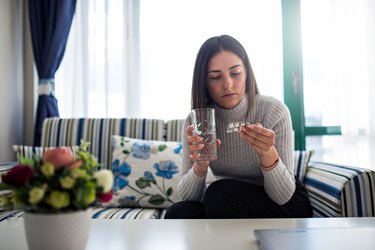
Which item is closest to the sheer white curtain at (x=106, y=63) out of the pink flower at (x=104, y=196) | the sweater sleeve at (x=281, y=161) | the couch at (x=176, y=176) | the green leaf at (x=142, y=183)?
the couch at (x=176, y=176)

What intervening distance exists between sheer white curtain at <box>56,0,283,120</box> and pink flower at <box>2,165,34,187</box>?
1.85m

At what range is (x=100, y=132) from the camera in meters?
1.95

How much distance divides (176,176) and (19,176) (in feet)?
4.10

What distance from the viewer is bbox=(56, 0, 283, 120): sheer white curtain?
90.4 inches

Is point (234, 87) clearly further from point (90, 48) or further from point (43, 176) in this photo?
point (90, 48)

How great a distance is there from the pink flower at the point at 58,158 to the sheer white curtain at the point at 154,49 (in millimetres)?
1815

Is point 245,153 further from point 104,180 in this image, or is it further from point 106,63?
point 106,63

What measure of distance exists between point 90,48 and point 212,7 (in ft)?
3.31

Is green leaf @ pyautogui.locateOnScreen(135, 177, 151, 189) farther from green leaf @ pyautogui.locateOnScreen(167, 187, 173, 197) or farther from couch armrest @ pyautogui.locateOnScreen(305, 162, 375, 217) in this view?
couch armrest @ pyautogui.locateOnScreen(305, 162, 375, 217)

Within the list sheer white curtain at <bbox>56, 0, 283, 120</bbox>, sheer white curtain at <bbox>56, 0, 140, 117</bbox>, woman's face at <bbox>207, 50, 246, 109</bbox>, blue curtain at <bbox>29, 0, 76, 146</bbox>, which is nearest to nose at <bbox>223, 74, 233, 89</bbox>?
woman's face at <bbox>207, 50, 246, 109</bbox>

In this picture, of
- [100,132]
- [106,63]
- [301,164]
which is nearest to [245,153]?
[301,164]

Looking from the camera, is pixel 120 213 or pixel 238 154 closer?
pixel 238 154

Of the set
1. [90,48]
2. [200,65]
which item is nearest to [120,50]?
[90,48]

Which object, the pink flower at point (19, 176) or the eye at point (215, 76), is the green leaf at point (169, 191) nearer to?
the eye at point (215, 76)
